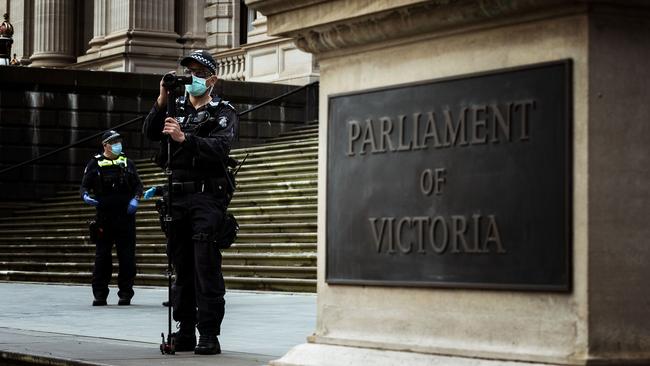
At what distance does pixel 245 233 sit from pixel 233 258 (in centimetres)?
110

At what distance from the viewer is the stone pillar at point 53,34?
152 ft

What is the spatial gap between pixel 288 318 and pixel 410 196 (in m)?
6.94

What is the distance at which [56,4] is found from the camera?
46344 millimetres

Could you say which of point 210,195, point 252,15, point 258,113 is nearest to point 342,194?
point 210,195

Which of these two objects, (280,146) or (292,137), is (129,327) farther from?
(292,137)

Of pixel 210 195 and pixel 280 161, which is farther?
pixel 280 161

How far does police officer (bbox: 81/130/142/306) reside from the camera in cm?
1602

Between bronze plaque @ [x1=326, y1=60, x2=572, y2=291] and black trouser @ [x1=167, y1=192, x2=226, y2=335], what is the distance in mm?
2260

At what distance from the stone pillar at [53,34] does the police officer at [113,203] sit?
1205 inches

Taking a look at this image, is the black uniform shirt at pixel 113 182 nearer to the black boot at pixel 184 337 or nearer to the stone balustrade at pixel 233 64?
the black boot at pixel 184 337

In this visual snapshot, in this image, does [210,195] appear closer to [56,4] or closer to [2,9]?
[56,4]

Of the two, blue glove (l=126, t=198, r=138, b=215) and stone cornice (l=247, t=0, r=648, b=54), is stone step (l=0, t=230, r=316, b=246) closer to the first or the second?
blue glove (l=126, t=198, r=138, b=215)

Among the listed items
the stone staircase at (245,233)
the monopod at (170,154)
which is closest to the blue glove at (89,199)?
the stone staircase at (245,233)

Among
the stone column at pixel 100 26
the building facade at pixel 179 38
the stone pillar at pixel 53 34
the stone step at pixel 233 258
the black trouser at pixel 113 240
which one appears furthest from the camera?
the stone pillar at pixel 53 34
